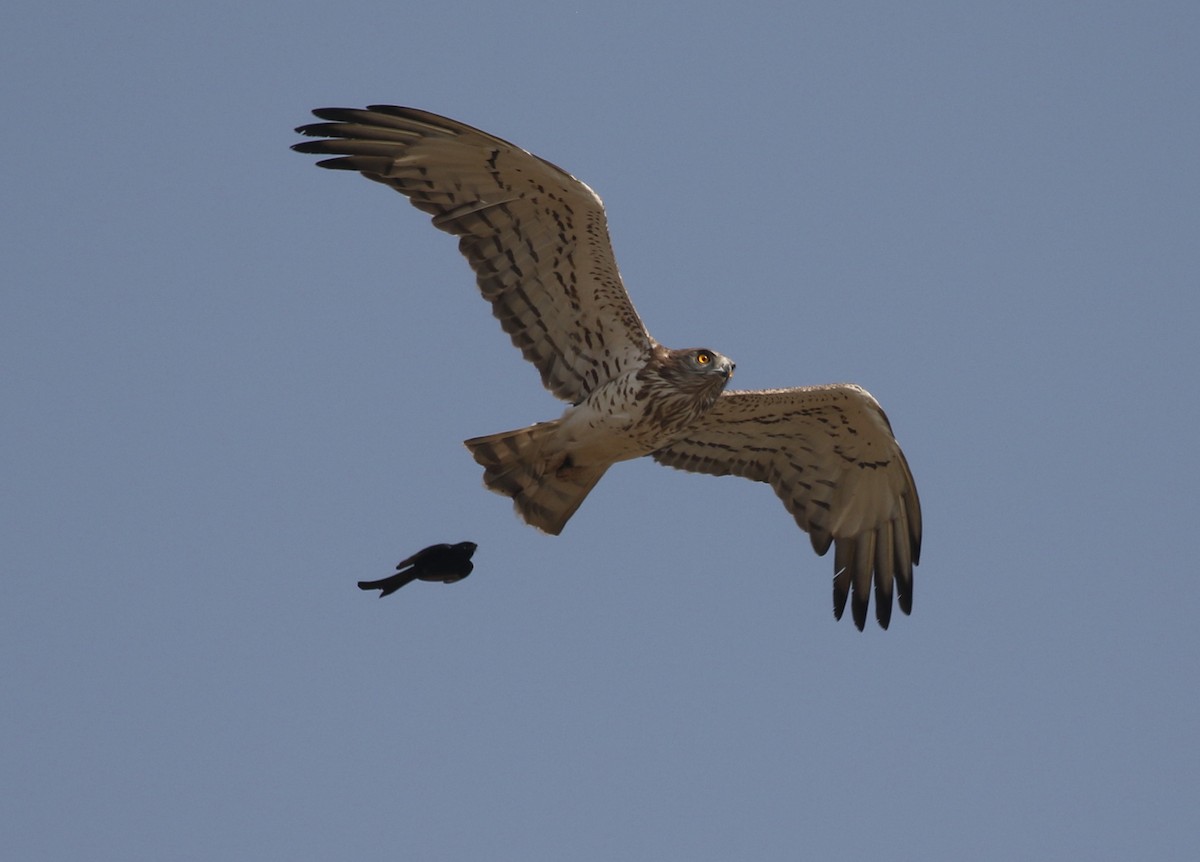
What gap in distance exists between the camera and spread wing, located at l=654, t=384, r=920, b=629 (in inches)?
583

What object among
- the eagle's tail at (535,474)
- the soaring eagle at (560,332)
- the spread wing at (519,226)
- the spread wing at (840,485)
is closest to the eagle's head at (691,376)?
the soaring eagle at (560,332)

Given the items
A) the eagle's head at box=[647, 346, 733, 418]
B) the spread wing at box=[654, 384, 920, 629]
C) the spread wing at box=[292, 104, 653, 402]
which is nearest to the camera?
the spread wing at box=[292, 104, 653, 402]

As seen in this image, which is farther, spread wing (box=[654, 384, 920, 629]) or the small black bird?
spread wing (box=[654, 384, 920, 629])

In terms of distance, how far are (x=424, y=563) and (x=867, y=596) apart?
4.19 metres

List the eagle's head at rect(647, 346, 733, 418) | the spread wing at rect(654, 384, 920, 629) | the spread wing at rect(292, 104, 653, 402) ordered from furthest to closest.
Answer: the spread wing at rect(654, 384, 920, 629), the eagle's head at rect(647, 346, 733, 418), the spread wing at rect(292, 104, 653, 402)

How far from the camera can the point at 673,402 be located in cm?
1325

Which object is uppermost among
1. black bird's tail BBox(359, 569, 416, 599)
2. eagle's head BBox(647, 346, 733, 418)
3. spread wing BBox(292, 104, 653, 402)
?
spread wing BBox(292, 104, 653, 402)

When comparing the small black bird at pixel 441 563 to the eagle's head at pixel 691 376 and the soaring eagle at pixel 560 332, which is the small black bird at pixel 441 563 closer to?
the soaring eagle at pixel 560 332

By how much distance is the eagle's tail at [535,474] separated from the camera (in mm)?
13344

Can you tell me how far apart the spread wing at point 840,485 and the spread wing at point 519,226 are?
1.56m

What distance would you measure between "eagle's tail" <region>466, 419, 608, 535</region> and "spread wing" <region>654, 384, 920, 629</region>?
1.61m

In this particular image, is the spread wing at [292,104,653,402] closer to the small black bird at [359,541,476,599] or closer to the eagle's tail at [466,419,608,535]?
the eagle's tail at [466,419,608,535]

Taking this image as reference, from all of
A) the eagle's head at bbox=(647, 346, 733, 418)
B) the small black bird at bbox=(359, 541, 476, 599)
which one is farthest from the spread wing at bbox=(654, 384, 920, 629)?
the small black bird at bbox=(359, 541, 476, 599)

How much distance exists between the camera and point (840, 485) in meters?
15.1
